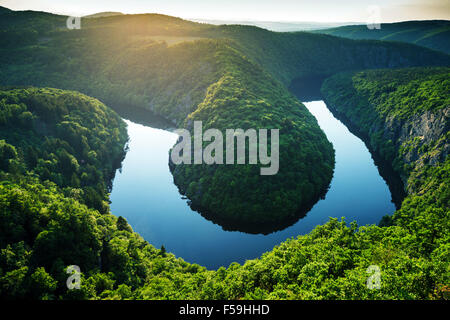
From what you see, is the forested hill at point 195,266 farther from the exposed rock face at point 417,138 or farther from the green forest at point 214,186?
the exposed rock face at point 417,138

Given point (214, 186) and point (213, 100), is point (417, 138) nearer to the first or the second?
point (214, 186)

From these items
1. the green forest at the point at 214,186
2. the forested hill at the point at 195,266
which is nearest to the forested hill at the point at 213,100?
the green forest at the point at 214,186

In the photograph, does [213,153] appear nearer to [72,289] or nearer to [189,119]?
[189,119]

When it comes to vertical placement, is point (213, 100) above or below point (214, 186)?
above

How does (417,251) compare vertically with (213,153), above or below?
below

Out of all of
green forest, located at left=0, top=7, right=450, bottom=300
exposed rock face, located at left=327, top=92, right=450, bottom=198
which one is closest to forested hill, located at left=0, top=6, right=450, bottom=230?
green forest, located at left=0, top=7, right=450, bottom=300

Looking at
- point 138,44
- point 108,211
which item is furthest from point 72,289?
point 138,44

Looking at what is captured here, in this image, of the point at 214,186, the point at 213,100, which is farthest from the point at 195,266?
the point at 213,100
